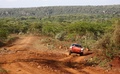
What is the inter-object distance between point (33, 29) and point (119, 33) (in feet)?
212

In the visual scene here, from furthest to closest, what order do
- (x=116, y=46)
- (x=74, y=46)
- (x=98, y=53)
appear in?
1. (x=74, y=46)
2. (x=98, y=53)
3. (x=116, y=46)

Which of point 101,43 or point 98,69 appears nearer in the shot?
point 98,69

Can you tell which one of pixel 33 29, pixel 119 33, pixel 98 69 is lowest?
pixel 33 29

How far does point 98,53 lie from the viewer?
28547mm

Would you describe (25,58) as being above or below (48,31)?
above

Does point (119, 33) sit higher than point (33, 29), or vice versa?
point (119, 33)

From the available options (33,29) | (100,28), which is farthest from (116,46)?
(33,29)

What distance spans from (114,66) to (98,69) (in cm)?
147

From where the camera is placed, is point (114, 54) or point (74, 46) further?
point (74, 46)

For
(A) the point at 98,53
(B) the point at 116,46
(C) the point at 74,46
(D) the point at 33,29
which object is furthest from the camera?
(D) the point at 33,29

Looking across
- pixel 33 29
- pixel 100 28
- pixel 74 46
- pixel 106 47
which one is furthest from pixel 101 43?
pixel 33 29

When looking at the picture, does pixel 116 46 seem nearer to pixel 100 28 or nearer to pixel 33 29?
pixel 100 28

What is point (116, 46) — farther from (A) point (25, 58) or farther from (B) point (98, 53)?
(A) point (25, 58)

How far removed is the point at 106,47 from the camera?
87.1 feet
